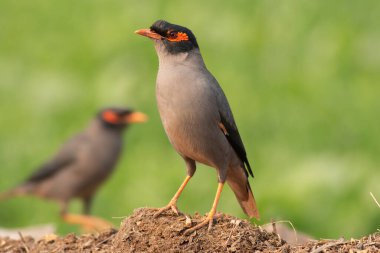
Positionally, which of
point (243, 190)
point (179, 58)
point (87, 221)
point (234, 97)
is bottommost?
point (87, 221)

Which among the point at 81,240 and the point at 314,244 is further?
the point at 81,240

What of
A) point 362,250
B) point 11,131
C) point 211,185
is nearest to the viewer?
point 362,250

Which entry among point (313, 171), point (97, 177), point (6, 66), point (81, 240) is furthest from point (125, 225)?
point (6, 66)

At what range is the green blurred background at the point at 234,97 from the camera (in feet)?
28.1

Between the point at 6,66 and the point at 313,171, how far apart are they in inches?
221

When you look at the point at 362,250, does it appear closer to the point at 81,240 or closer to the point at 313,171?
the point at 81,240

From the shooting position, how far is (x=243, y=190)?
20.9 feet

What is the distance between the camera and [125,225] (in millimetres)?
5574

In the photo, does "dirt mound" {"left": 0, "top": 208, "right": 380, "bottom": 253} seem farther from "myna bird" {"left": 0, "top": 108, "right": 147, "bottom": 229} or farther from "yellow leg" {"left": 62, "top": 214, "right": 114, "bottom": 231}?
"myna bird" {"left": 0, "top": 108, "right": 147, "bottom": 229}

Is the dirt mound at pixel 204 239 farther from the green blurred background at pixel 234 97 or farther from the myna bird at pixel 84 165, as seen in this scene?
the myna bird at pixel 84 165

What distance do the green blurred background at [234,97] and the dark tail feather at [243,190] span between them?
1.34 m

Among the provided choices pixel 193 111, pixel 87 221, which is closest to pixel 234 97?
pixel 87 221

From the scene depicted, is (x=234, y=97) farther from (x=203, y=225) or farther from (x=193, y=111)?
(x=203, y=225)

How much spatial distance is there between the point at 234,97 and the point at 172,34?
4.62 m
